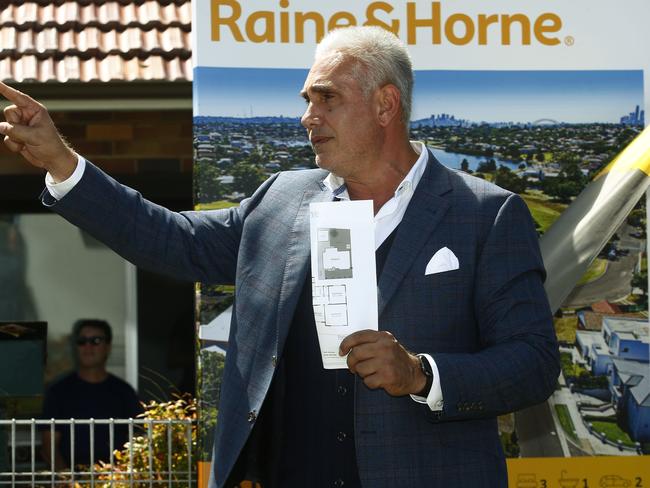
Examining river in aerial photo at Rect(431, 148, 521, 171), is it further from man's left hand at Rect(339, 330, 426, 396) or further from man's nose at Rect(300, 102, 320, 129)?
man's left hand at Rect(339, 330, 426, 396)

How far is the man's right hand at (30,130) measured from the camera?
9.92 ft

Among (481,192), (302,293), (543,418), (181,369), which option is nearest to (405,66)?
(481,192)

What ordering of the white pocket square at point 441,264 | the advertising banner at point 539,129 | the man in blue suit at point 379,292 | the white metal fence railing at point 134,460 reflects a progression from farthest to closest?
the white metal fence railing at point 134,460
the advertising banner at point 539,129
the white pocket square at point 441,264
the man in blue suit at point 379,292

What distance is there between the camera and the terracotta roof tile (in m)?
6.36

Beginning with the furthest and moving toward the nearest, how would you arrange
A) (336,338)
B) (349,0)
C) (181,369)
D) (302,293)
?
(181,369), (349,0), (302,293), (336,338)

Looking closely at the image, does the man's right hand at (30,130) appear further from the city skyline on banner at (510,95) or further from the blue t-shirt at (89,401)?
the blue t-shirt at (89,401)

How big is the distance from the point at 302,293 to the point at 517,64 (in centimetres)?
209

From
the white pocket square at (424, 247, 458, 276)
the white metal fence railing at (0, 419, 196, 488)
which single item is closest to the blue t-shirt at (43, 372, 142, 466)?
the white metal fence railing at (0, 419, 196, 488)

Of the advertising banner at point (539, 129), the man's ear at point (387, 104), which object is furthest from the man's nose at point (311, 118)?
the advertising banner at point (539, 129)

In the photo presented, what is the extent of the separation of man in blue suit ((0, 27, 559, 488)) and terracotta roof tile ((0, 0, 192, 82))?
3038mm

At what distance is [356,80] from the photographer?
3395mm

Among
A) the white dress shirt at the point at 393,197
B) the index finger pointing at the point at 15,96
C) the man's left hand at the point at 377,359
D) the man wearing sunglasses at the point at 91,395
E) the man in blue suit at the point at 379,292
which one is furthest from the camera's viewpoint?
the man wearing sunglasses at the point at 91,395

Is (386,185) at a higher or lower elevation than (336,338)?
higher

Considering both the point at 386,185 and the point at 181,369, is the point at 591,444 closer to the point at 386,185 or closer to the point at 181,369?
the point at 386,185
